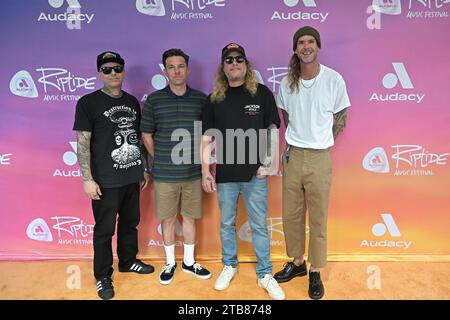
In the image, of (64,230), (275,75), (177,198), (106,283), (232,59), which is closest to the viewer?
(232,59)

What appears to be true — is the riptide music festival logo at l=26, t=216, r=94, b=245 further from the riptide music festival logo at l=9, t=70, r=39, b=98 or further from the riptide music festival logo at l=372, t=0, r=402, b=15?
the riptide music festival logo at l=372, t=0, r=402, b=15

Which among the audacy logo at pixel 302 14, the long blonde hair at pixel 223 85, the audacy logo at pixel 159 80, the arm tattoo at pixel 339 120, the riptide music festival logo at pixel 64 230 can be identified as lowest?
the riptide music festival logo at pixel 64 230

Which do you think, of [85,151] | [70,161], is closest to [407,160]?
[85,151]

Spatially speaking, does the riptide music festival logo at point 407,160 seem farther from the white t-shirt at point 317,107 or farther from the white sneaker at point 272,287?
the white sneaker at point 272,287

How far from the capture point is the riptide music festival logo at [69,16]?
8.59 feet

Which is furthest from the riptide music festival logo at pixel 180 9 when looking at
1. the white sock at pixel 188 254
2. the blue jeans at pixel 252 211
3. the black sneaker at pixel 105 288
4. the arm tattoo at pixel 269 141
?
the black sneaker at pixel 105 288

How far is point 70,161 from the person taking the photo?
2791 millimetres

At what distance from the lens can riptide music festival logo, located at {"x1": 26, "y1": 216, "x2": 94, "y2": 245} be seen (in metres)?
2.88

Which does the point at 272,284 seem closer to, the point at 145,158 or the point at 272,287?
the point at 272,287

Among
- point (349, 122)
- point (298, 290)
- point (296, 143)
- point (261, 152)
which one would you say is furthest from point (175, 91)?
A: point (298, 290)

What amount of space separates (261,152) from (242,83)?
1.56 feet

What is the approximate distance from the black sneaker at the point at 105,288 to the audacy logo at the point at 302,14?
7.40 ft

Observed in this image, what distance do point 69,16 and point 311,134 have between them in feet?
6.57

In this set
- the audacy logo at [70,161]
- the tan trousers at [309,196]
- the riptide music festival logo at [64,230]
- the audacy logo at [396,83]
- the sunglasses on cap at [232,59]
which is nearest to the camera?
the sunglasses on cap at [232,59]
